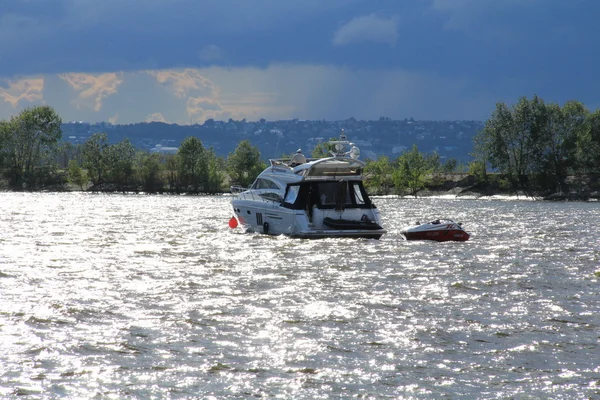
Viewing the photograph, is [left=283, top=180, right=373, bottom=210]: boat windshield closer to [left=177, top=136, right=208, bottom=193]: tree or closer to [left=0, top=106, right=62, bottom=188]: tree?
[left=177, top=136, right=208, bottom=193]: tree

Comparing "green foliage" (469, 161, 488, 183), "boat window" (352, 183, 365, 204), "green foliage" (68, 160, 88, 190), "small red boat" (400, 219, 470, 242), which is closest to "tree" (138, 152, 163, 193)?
"green foliage" (68, 160, 88, 190)

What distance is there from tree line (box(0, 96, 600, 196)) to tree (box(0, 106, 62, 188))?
229 millimetres

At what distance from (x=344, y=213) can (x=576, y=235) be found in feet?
50.7

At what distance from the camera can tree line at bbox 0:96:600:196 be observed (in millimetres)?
144375

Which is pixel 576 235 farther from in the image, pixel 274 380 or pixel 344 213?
pixel 274 380

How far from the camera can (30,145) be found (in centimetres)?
18838

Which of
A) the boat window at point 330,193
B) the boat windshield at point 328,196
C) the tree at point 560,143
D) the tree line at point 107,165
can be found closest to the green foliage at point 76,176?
the tree line at point 107,165

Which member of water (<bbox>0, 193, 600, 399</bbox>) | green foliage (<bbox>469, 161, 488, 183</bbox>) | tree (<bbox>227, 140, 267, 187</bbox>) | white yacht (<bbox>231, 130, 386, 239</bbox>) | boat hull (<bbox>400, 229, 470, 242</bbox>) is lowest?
water (<bbox>0, 193, 600, 399</bbox>)

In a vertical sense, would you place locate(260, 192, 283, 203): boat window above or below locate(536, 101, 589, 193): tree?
below

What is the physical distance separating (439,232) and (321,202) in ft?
21.4

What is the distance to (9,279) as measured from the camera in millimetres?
26125

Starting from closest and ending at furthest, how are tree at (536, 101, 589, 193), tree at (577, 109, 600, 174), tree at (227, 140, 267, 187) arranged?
tree at (577, 109, 600, 174) → tree at (536, 101, 589, 193) → tree at (227, 140, 267, 187)

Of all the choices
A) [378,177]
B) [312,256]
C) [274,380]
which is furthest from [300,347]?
[378,177]

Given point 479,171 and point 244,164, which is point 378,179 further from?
point 244,164
